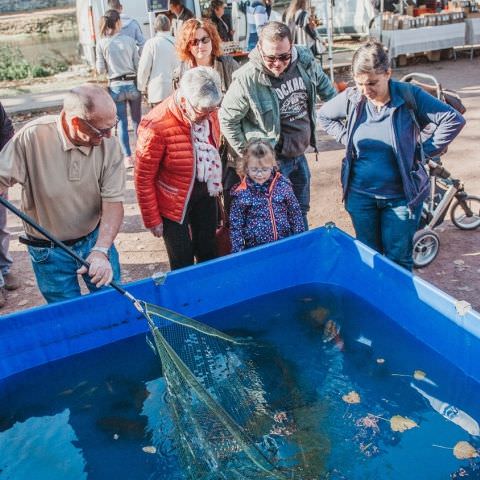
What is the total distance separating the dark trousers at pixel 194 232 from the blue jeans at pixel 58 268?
0.64 m

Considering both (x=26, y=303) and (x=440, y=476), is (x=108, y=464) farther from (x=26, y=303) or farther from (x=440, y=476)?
(x=26, y=303)

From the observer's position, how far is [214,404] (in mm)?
2783

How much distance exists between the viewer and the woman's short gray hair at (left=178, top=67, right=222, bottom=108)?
10.6 ft

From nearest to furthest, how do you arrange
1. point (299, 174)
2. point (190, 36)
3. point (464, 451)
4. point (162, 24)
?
point (464, 451), point (299, 174), point (190, 36), point (162, 24)

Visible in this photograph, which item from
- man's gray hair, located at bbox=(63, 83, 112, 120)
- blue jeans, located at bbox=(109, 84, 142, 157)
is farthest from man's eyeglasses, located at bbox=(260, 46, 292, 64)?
blue jeans, located at bbox=(109, 84, 142, 157)

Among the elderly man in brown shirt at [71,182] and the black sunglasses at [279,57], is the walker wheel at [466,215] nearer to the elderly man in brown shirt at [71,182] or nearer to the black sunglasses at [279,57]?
the black sunglasses at [279,57]

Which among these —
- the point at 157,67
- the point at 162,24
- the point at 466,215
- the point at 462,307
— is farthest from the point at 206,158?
the point at 162,24

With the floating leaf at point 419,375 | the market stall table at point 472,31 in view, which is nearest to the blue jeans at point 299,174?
the floating leaf at point 419,375

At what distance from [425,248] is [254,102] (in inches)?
75.5

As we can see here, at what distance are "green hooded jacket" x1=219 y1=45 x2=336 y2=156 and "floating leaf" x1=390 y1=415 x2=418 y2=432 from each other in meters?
2.00

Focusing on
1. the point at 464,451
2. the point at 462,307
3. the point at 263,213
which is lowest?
the point at 464,451

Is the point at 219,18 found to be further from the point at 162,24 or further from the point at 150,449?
the point at 150,449

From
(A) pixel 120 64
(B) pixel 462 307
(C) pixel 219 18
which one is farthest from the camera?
(C) pixel 219 18

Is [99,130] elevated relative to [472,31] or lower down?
lower down
